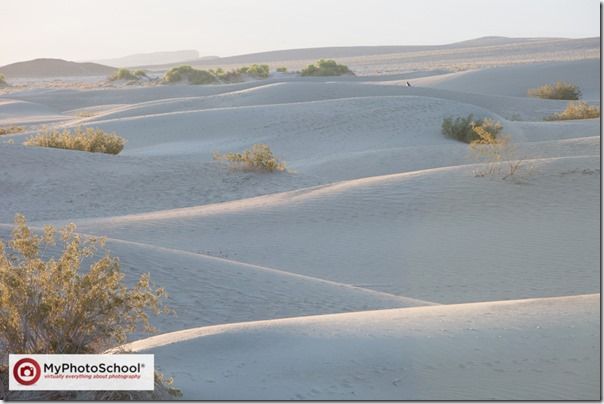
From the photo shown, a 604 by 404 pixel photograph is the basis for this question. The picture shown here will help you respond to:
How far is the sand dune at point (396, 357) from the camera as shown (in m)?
6.02

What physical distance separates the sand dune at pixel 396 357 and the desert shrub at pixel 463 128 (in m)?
22.0

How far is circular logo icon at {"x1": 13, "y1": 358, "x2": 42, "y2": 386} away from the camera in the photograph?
5938 millimetres

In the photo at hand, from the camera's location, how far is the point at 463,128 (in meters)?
30.1

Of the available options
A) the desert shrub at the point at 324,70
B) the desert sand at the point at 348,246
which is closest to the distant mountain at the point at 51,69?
the desert shrub at the point at 324,70

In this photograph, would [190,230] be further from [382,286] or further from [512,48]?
[512,48]

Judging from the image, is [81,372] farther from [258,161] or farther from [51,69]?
[51,69]

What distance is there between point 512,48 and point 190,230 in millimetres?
122479

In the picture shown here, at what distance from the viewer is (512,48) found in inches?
5157

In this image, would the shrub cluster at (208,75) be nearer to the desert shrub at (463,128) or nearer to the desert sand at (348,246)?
the desert sand at (348,246)

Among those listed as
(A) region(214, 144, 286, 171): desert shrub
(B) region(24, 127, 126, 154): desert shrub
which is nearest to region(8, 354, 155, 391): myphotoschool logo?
(A) region(214, 144, 286, 171): desert shrub

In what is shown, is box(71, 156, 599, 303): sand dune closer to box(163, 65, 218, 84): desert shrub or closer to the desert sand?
the desert sand

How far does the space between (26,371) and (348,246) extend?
840 centimetres

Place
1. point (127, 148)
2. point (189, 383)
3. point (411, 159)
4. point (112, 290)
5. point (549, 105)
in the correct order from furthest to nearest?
point (549, 105) < point (127, 148) < point (411, 159) < point (112, 290) < point (189, 383)

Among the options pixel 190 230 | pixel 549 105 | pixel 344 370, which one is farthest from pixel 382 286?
pixel 549 105
